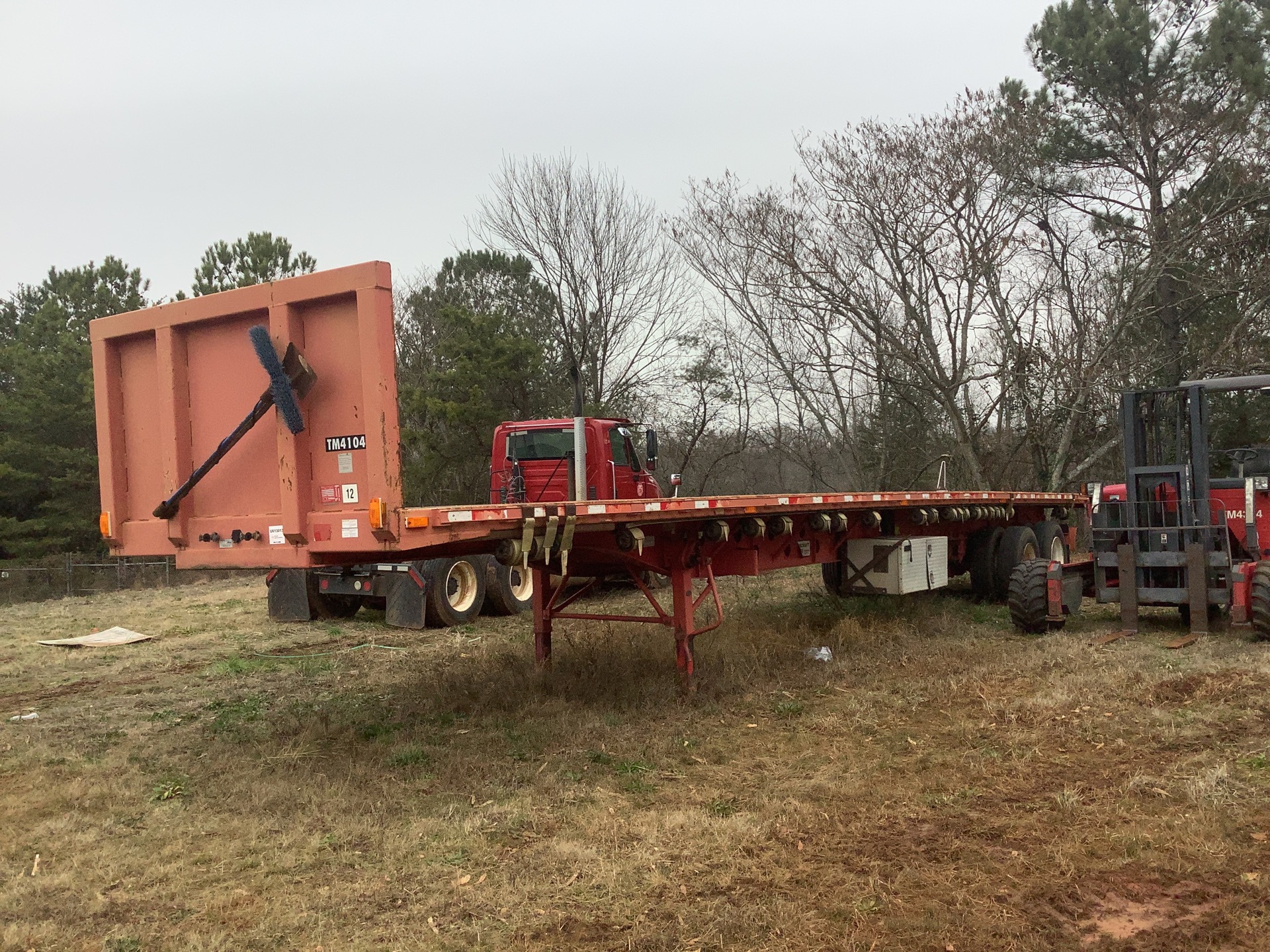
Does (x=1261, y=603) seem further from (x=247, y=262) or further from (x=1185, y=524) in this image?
(x=247, y=262)

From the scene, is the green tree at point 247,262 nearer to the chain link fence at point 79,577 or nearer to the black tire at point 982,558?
the chain link fence at point 79,577

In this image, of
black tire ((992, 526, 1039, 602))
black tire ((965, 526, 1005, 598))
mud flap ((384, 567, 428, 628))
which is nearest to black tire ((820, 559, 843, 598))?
black tire ((965, 526, 1005, 598))

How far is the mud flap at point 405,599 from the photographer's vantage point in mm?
12328

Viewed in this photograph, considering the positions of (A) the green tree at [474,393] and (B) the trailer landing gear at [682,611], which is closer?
(B) the trailer landing gear at [682,611]

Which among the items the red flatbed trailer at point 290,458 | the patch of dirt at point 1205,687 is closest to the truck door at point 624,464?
the red flatbed trailer at point 290,458

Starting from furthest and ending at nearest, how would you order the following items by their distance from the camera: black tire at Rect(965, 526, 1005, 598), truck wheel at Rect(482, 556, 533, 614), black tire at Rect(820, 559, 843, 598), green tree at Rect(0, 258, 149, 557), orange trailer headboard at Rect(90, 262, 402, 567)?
green tree at Rect(0, 258, 149, 557) → truck wheel at Rect(482, 556, 533, 614) → black tire at Rect(965, 526, 1005, 598) → black tire at Rect(820, 559, 843, 598) → orange trailer headboard at Rect(90, 262, 402, 567)

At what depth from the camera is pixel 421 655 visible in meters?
10.4

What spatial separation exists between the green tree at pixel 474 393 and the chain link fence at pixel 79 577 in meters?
5.45

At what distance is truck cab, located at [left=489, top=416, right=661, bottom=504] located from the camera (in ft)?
42.0

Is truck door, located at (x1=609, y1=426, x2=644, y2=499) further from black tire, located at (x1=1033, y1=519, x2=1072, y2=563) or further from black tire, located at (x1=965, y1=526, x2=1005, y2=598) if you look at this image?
black tire, located at (x1=1033, y1=519, x2=1072, y2=563)

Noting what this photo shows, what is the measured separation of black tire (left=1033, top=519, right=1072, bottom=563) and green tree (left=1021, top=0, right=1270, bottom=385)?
718cm

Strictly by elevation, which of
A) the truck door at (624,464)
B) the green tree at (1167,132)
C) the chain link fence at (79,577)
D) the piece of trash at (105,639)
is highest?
the green tree at (1167,132)

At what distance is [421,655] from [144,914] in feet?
21.1

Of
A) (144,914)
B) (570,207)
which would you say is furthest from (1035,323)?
(144,914)
